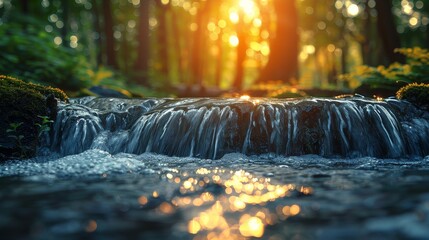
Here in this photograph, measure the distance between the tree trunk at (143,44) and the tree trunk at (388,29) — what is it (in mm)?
10832

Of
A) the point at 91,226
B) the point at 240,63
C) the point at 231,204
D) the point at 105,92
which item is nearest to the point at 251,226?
the point at 231,204

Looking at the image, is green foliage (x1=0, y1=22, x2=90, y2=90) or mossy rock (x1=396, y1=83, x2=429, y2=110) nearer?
mossy rock (x1=396, y1=83, x2=429, y2=110)

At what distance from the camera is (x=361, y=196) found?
341 cm

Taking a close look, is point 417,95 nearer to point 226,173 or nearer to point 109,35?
point 226,173

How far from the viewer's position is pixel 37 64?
12430 mm

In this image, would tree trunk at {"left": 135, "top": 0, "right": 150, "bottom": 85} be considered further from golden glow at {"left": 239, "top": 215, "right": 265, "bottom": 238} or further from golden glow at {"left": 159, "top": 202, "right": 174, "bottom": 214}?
golden glow at {"left": 239, "top": 215, "right": 265, "bottom": 238}

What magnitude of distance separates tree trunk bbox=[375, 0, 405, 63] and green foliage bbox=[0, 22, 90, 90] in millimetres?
9430

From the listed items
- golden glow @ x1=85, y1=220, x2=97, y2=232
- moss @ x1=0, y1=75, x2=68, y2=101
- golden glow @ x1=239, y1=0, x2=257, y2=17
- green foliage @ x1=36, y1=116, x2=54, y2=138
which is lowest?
golden glow @ x1=85, y1=220, x2=97, y2=232

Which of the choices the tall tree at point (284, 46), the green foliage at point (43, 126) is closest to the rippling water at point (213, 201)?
the green foliage at point (43, 126)

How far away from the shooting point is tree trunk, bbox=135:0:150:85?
20.3 meters

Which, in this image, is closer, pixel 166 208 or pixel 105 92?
pixel 166 208

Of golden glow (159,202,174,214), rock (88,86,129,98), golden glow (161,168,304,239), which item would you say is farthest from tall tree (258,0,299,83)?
golden glow (159,202,174,214)

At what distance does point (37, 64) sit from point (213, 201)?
10.7 meters

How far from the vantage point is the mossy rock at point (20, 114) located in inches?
246
